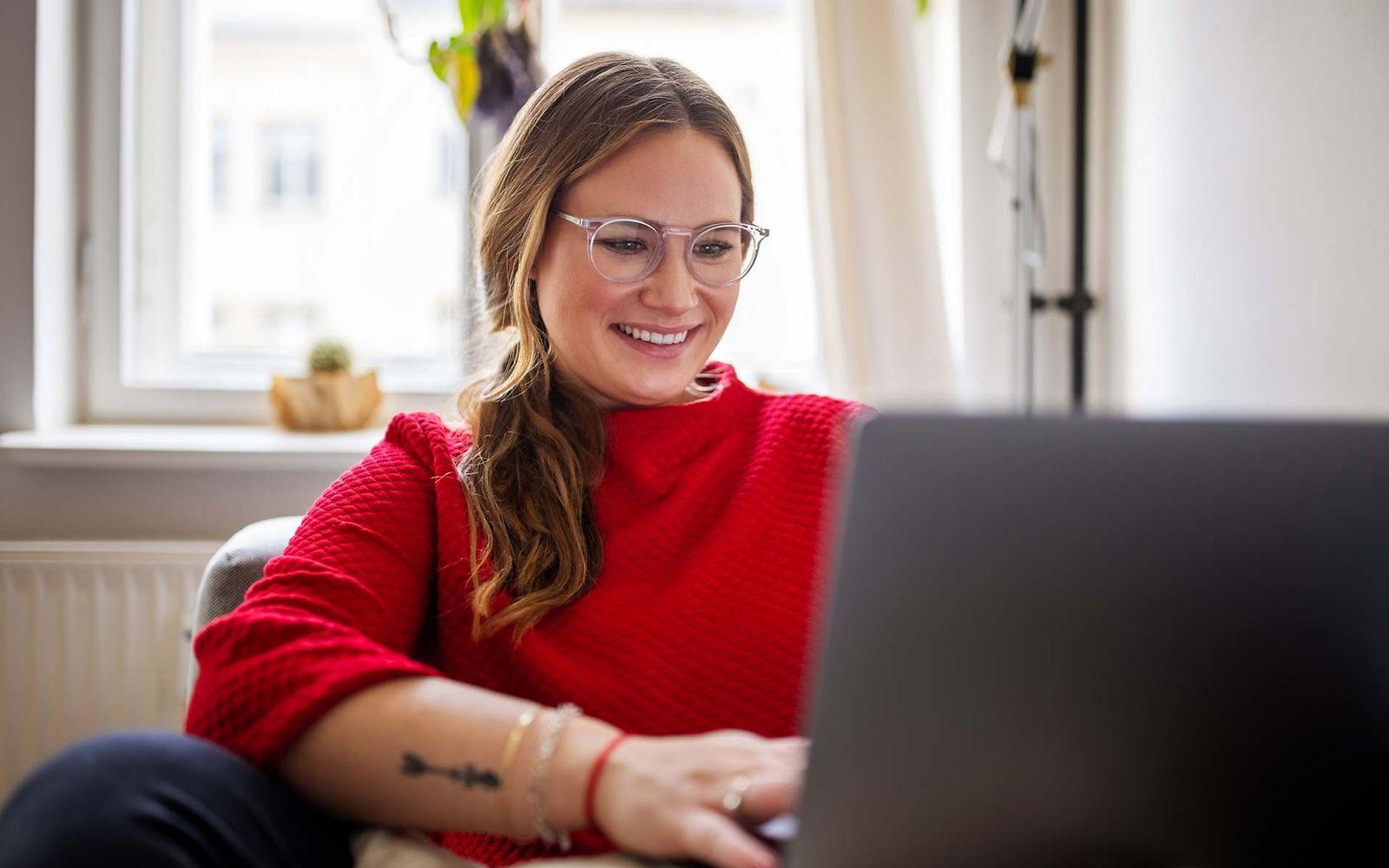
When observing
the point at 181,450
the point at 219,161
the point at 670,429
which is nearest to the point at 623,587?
the point at 670,429

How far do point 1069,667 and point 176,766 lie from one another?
55 centimetres

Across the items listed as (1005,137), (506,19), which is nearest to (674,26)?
(506,19)

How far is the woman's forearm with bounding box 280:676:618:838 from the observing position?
738 mm

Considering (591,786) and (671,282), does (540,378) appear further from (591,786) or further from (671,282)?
(591,786)

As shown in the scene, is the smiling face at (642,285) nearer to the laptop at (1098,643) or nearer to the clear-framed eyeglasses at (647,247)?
the clear-framed eyeglasses at (647,247)

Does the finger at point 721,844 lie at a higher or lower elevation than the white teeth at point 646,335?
lower

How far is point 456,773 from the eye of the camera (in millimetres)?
757

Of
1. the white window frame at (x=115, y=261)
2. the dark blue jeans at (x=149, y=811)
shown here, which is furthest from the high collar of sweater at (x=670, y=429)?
the white window frame at (x=115, y=261)

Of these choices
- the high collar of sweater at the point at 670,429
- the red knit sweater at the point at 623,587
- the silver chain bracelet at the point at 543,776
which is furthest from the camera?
the high collar of sweater at the point at 670,429

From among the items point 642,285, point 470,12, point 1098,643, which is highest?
point 470,12

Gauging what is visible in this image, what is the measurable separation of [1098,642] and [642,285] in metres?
0.68

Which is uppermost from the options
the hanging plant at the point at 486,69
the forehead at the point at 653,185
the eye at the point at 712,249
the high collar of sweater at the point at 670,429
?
the hanging plant at the point at 486,69

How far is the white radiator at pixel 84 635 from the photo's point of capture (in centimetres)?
176

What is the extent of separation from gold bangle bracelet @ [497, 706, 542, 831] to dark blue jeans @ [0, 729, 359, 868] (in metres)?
0.14
